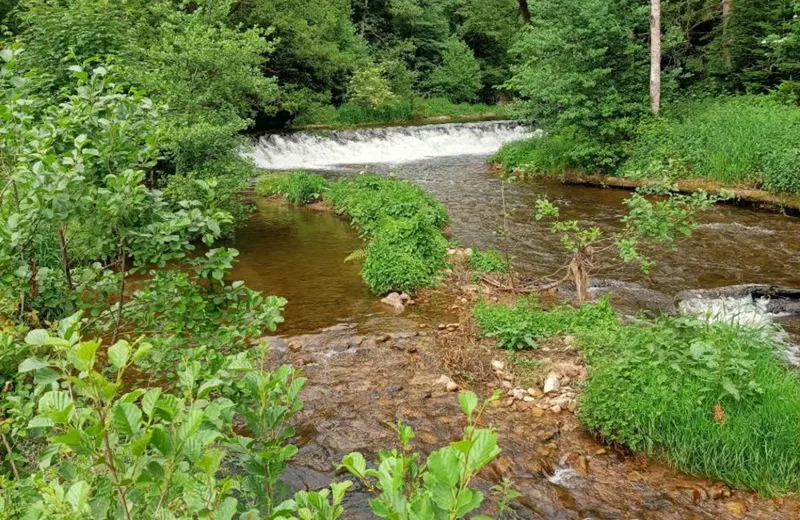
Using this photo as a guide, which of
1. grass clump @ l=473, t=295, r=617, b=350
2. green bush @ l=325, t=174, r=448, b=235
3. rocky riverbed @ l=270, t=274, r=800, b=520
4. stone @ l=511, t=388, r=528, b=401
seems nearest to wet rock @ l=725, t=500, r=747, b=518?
rocky riverbed @ l=270, t=274, r=800, b=520

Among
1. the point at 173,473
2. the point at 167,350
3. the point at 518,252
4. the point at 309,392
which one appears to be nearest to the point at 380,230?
the point at 518,252

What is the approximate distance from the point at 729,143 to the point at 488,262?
27.2 ft

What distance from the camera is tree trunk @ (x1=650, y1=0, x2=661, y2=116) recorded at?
14.5 metres

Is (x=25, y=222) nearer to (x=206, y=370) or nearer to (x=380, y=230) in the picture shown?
(x=206, y=370)

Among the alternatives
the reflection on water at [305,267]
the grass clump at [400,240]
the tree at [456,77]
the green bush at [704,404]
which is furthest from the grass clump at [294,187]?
the tree at [456,77]

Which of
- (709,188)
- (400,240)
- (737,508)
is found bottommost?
(737,508)

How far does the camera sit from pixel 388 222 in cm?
896

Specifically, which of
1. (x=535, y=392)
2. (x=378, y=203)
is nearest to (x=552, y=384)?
(x=535, y=392)

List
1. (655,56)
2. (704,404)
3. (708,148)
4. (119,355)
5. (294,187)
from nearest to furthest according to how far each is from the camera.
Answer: (119,355) < (704,404) < (294,187) < (708,148) < (655,56)

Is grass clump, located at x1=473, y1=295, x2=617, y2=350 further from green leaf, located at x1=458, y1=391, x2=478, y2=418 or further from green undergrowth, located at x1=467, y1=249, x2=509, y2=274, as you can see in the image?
green leaf, located at x1=458, y1=391, x2=478, y2=418

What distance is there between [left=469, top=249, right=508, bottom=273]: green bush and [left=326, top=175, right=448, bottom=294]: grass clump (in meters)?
0.44

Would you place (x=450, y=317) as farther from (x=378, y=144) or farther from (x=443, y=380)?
(x=378, y=144)

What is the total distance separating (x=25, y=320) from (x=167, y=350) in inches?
29.5

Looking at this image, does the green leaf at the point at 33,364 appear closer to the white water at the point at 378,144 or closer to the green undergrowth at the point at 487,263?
the green undergrowth at the point at 487,263
